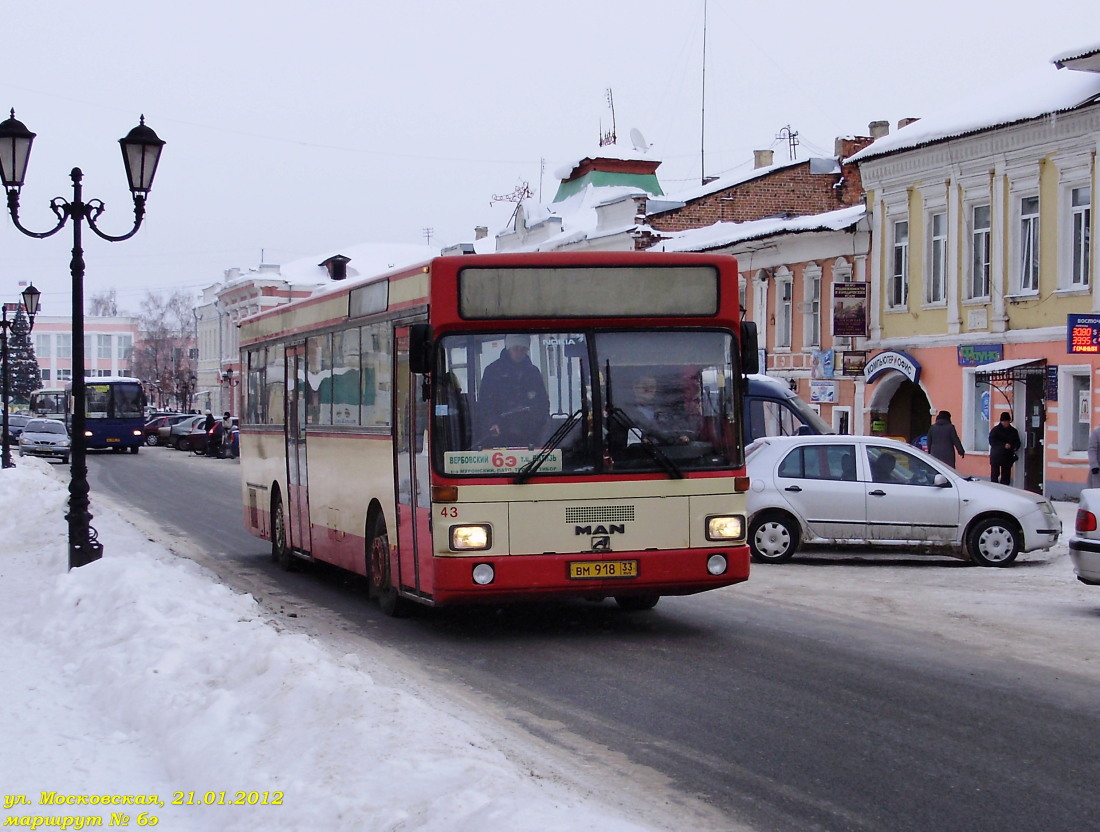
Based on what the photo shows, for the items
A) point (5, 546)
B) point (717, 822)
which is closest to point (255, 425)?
point (5, 546)

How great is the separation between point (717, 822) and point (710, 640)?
5.07m

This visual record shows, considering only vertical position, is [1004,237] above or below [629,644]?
above

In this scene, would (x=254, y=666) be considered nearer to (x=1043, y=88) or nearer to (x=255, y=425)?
(x=255, y=425)

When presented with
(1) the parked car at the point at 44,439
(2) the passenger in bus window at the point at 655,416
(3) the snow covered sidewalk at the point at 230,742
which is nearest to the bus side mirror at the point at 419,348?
(2) the passenger in bus window at the point at 655,416

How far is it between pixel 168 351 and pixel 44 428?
7334 centimetres

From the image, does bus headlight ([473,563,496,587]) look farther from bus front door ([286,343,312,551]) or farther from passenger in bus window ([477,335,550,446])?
bus front door ([286,343,312,551])

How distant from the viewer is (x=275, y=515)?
57.6 ft

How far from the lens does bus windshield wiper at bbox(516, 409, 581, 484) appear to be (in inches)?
420

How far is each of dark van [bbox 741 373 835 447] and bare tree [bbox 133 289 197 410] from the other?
87665 millimetres

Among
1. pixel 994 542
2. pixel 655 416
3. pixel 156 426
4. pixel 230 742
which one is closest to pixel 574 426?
pixel 655 416

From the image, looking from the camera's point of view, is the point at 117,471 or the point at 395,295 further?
the point at 117,471

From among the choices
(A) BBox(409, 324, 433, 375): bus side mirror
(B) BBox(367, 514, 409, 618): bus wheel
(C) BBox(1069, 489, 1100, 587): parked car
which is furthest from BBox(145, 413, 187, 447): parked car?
(A) BBox(409, 324, 433, 375): bus side mirror

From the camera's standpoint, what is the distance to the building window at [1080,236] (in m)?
28.8

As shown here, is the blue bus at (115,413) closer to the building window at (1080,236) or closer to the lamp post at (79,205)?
the building window at (1080,236)
